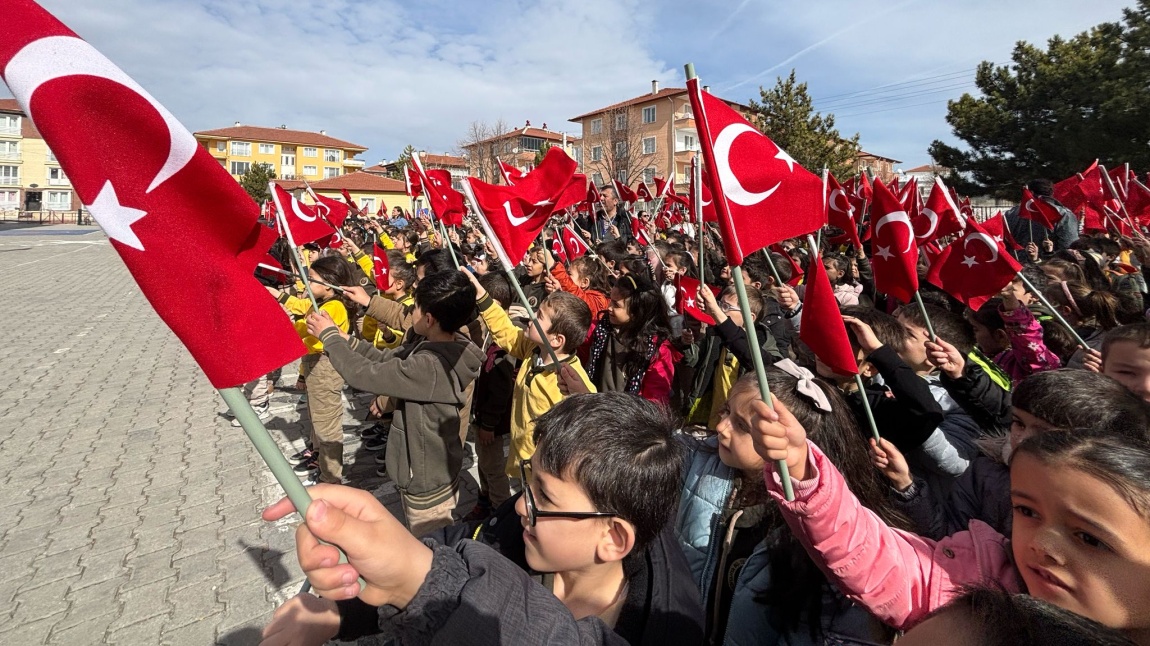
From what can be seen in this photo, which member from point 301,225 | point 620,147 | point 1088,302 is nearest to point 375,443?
point 301,225

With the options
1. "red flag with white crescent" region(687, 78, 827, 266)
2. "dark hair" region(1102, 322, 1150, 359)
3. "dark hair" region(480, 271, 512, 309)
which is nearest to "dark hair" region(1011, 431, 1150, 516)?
"red flag with white crescent" region(687, 78, 827, 266)

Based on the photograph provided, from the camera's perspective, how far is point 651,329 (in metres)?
4.10

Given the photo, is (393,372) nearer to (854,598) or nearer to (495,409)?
(495,409)

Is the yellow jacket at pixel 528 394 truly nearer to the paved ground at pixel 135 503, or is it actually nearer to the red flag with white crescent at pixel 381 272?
the paved ground at pixel 135 503

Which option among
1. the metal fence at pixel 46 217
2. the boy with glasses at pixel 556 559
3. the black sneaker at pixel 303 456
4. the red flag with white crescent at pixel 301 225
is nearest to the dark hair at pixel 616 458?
the boy with glasses at pixel 556 559

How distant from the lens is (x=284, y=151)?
75812 mm

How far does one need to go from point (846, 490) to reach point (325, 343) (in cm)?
225

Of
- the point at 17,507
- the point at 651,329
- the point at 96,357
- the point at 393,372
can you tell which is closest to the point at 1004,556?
the point at 393,372

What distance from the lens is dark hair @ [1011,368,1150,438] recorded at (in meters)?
1.73

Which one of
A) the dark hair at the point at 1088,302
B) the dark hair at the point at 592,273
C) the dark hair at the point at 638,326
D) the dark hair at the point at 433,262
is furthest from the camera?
the dark hair at the point at 592,273

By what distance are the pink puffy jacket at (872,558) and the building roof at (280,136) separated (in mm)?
82539

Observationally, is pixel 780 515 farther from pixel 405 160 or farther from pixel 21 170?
pixel 21 170

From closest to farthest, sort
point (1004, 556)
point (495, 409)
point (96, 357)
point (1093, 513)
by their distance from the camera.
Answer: point (1093, 513) → point (1004, 556) → point (495, 409) → point (96, 357)

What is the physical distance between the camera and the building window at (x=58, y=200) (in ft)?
225
